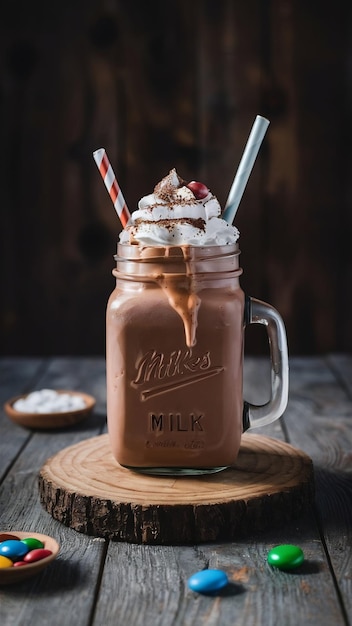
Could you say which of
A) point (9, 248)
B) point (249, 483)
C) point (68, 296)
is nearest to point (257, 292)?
point (68, 296)

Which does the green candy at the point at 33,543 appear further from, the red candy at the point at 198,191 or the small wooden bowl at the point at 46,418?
the small wooden bowl at the point at 46,418

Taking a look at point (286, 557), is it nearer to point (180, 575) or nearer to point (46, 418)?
point (180, 575)

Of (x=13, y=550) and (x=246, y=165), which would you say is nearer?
(x=13, y=550)

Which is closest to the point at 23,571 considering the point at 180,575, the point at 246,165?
the point at 180,575

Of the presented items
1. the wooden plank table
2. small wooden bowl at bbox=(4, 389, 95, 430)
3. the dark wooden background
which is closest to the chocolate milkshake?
the wooden plank table

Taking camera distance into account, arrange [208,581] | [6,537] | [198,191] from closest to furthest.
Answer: [208,581] → [6,537] → [198,191]

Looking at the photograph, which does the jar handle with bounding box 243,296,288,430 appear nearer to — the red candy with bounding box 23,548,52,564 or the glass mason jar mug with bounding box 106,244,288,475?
the glass mason jar mug with bounding box 106,244,288,475

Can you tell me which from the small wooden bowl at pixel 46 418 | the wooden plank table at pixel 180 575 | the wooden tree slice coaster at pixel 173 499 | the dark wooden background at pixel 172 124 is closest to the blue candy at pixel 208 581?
A: the wooden plank table at pixel 180 575
